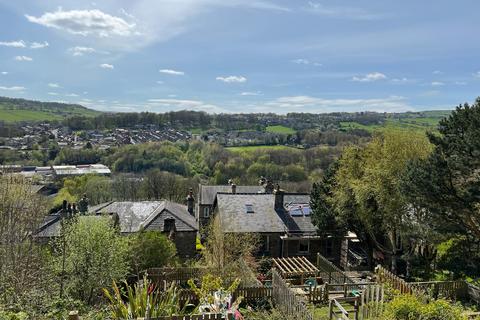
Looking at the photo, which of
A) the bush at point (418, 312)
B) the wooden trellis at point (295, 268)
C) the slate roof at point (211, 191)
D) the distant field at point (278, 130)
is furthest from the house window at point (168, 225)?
the distant field at point (278, 130)

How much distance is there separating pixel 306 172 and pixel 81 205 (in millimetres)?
68559

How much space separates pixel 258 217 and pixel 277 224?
5.25 ft

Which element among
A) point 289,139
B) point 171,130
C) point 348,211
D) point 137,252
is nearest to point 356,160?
point 348,211

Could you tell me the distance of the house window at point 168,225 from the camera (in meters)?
28.7

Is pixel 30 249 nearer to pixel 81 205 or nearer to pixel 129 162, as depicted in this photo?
pixel 81 205

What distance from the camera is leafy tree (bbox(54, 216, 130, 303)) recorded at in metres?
15.6

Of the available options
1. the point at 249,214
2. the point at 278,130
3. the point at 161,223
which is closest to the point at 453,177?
the point at 249,214

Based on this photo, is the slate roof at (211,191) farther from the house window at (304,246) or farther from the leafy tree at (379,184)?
Result: the leafy tree at (379,184)

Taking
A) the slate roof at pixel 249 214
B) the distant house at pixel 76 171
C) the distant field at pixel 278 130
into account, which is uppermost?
the distant field at pixel 278 130

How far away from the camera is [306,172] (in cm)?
9169

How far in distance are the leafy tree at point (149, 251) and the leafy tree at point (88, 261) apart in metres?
4.12

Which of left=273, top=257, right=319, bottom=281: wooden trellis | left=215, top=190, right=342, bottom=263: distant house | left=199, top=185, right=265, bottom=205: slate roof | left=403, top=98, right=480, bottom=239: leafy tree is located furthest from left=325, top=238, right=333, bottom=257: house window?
left=199, top=185, right=265, bottom=205: slate roof

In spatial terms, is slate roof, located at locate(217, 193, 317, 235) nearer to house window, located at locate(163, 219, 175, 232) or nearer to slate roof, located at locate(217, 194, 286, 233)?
slate roof, located at locate(217, 194, 286, 233)

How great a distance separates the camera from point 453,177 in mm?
18453
